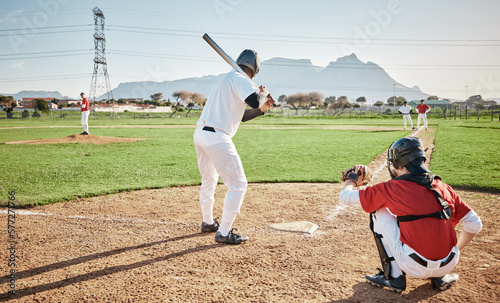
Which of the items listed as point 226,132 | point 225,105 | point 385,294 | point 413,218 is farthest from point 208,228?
point 413,218

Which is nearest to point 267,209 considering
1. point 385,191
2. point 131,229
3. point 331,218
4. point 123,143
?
point 331,218

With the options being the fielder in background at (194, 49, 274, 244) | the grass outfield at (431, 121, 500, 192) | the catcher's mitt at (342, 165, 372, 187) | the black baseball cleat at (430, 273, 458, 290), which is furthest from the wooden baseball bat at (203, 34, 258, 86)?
the grass outfield at (431, 121, 500, 192)

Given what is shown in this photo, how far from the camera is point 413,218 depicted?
115 inches

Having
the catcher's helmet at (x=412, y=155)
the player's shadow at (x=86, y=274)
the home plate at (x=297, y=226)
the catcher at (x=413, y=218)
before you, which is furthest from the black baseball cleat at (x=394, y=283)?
the player's shadow at (x=86, y=274)

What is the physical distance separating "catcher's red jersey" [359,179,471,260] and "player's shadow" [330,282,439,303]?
0.46 m

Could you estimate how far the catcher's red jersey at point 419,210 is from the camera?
288 cm

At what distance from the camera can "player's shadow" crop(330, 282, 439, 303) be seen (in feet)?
10.1

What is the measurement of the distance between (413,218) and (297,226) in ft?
7.93

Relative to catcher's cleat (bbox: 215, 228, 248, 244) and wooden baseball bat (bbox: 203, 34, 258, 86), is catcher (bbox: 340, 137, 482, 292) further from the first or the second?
wooden baseball bat (bbox: 203, 34, 258, 86)

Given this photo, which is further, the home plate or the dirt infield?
the home plate

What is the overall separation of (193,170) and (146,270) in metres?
6.57

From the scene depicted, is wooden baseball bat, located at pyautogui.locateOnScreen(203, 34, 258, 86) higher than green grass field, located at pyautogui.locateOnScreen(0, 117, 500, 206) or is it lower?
higher

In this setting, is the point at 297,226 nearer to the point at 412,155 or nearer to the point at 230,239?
the point at 230,239

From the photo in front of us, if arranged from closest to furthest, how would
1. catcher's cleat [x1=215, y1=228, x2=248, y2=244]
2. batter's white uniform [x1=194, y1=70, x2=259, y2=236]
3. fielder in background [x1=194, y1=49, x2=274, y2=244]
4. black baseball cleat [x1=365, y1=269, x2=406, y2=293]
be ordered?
black baseball cleat [x1=365, y1=269, x2=406, y2=293], fielder in background [x1=194, y1=49, x2=274, y2=244], batter's white uniform [x1=194, y1=70, x2=259, y2=236], catcher's cleat [x1=215, y1=228, x2=248, y2=244]
